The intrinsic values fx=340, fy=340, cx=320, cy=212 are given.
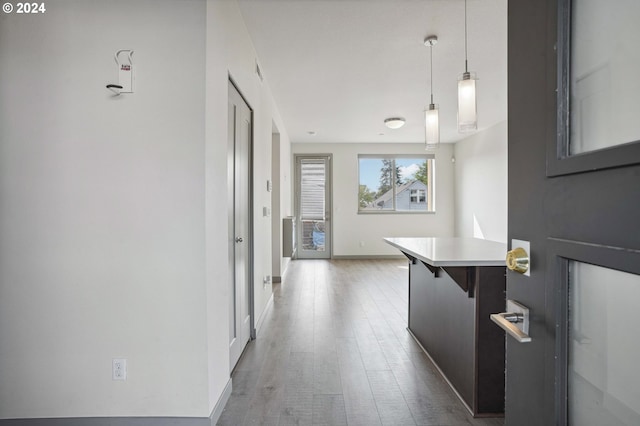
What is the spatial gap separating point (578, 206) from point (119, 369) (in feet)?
6.71

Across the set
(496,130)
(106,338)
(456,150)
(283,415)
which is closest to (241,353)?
(283,415)

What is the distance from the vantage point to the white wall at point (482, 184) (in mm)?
6008

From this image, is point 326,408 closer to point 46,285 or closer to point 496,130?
point 46,285

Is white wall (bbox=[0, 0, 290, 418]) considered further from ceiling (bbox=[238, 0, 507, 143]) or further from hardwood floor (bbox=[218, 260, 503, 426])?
ceiling (bbox=[238, 0, 507, 143])

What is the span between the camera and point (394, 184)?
7.95 m

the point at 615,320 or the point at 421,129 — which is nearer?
the point at 615,320

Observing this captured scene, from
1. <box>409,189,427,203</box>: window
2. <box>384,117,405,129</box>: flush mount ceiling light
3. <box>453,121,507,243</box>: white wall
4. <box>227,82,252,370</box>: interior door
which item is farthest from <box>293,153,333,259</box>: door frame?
<box>227,82,252,370</box>: interior door

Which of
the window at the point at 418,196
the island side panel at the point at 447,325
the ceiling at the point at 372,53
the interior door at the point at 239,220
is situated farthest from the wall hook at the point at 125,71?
the window at the point at 418,196

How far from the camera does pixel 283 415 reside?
6.30 feet

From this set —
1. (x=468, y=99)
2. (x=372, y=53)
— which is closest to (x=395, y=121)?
(x=372, y=53)

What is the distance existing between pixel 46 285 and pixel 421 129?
6152mm

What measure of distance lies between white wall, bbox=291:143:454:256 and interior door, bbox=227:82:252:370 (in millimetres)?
4757

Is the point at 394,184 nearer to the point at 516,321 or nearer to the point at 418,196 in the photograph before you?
the point at 418,196

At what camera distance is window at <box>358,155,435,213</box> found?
25.9 feet
